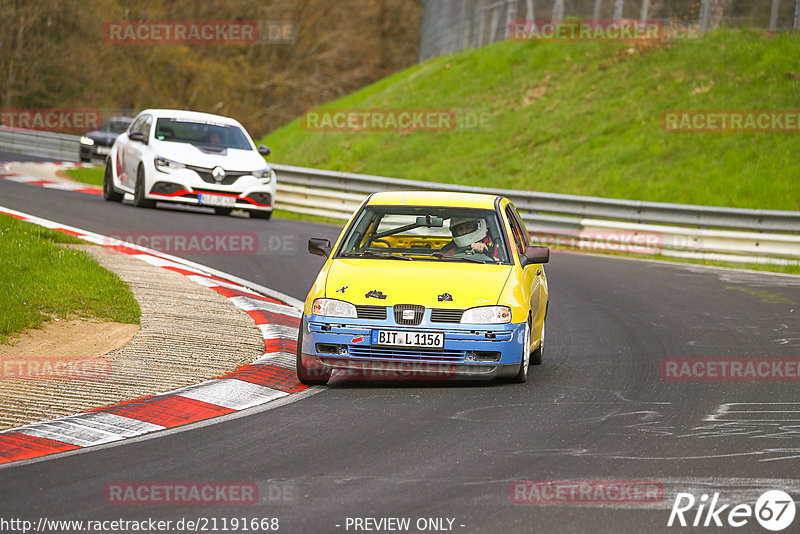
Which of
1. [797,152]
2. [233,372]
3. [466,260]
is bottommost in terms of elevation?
[233,372]

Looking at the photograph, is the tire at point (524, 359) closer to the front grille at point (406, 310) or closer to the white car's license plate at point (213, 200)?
the front grille at point (406, 310)

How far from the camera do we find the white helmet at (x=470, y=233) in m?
10.2

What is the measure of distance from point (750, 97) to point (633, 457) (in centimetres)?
2215

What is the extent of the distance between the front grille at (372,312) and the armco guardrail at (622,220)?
12001mm

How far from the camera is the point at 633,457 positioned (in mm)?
6926

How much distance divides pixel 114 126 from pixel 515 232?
89.2 ft

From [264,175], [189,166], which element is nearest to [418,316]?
[189,166]

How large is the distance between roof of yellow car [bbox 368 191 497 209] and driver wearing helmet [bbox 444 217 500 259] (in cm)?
15

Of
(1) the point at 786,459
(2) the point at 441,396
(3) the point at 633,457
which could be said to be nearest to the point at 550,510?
(3) the point at 633,457

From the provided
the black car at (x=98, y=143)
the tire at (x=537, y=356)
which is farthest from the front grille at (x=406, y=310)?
the black car at (x=98, y=143)

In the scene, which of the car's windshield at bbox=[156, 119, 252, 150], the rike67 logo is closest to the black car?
the car's windshield at bbox=[156, 119, 252, 150]

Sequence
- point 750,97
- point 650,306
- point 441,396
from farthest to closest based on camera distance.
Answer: point 750,97
point 650,306
point 441,396

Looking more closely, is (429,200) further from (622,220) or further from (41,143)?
(41,143)

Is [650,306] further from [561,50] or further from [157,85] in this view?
[157,85]
